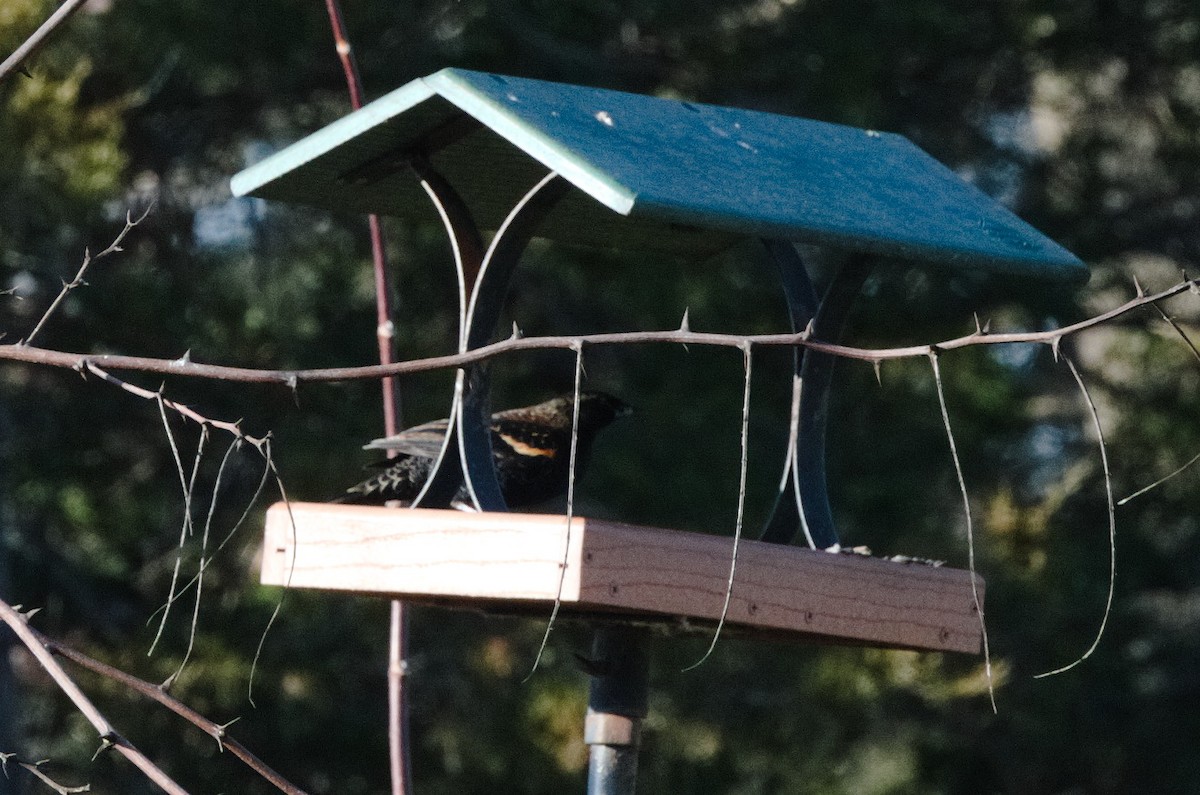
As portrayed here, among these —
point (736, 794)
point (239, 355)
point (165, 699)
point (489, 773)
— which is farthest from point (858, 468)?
point (165, 699)

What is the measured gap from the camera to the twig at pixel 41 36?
1.74 meters

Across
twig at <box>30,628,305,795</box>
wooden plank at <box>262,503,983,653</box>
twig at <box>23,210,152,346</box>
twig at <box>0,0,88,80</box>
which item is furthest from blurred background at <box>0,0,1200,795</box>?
twig at <box>30,628,305,795</box>

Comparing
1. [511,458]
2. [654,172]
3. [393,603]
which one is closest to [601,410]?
[511,458]

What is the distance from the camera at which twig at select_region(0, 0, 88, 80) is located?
5.71ft

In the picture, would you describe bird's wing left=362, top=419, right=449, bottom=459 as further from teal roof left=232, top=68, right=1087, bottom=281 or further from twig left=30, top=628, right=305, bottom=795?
twig left=30, top=628, right=305, bottom=795

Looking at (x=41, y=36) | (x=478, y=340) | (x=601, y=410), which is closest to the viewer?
(x=41, y=36)

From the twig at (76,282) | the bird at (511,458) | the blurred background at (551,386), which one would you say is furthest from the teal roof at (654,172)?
the blurred background at (551,386)

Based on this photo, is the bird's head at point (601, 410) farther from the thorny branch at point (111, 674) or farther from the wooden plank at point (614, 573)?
the thorny branch at point (111, 674)

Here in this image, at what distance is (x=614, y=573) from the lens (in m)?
2.09

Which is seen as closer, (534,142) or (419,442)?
(534,142)

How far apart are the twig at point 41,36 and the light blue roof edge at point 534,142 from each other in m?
0.60

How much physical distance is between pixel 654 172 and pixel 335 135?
56 centimetres

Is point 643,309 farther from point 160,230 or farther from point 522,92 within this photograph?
point 522,92

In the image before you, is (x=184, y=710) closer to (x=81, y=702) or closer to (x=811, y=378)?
(x=81, y=702)
